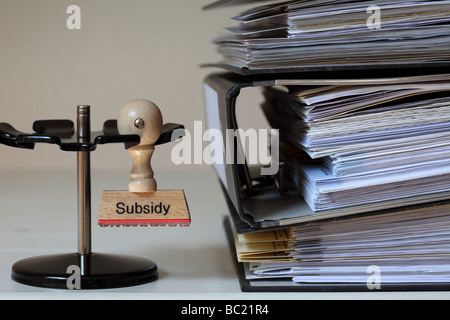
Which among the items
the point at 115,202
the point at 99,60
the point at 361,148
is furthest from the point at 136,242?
the point at 99,60

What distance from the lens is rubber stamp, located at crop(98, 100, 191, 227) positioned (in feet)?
2.59

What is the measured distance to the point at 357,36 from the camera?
788 millimetres

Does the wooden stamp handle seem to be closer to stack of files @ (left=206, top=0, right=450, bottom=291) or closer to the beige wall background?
stack of files @ (left=206, top=0, right=450, bottom=291)

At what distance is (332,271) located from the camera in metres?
0.83

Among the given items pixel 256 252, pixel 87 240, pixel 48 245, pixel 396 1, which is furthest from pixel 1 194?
pixel 396 1

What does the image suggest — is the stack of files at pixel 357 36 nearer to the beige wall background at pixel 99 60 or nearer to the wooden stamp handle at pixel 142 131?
the wooden stamp handle at pixel 142 131

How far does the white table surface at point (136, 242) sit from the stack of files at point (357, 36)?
9.9 inches

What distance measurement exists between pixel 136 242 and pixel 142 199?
32cm

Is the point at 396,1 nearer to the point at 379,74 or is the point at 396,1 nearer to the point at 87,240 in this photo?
the point at 379,74

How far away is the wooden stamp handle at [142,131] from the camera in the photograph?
797 mm

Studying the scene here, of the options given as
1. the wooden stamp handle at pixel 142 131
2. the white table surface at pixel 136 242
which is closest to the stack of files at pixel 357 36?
the wooden stamp handle at pixel 142 131

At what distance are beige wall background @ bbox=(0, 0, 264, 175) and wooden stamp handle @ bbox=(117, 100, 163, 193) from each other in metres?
1.72

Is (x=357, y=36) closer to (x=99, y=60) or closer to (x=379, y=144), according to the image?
(x=379, y=144)

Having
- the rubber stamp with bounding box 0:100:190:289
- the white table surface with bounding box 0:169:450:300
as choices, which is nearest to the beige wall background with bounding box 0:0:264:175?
the white table surface with bounding box 0:169:450:300
